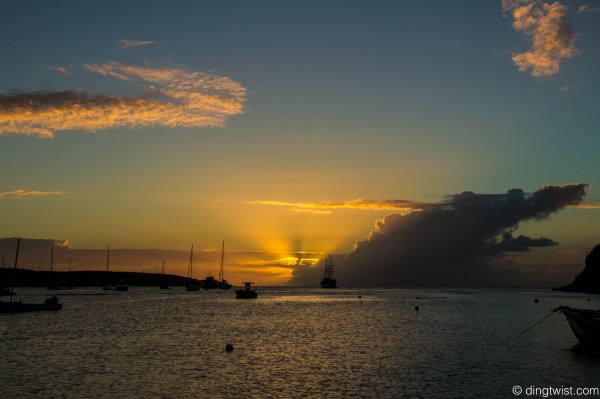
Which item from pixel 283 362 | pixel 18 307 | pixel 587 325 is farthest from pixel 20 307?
pixel 587 325

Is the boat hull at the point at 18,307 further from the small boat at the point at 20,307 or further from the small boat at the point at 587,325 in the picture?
the small boat at the point at 587,325

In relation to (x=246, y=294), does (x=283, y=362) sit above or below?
above

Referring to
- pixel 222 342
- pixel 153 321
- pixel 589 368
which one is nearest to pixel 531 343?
pixel 589 368

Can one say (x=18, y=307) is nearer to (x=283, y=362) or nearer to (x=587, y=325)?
(x=283, y=362)

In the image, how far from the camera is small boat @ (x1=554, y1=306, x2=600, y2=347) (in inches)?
1901

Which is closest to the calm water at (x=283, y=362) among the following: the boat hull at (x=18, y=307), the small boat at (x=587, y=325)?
the small boat at (x=587, y=325)

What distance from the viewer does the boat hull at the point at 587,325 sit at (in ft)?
158

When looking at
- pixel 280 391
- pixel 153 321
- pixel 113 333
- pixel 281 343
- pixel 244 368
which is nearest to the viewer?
pixel 280 391

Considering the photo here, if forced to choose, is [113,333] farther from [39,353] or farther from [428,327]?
[428,327]

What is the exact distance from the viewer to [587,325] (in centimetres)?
4931

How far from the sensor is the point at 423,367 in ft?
134

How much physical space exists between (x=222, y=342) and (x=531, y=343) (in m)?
32.1

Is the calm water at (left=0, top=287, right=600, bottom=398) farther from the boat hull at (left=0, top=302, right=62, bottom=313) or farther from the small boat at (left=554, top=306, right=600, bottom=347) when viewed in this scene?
the boat hull at (left=0, top=302, right=62, bottom=313)

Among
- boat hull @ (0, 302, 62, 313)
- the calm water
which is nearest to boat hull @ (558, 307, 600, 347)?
the calm water
